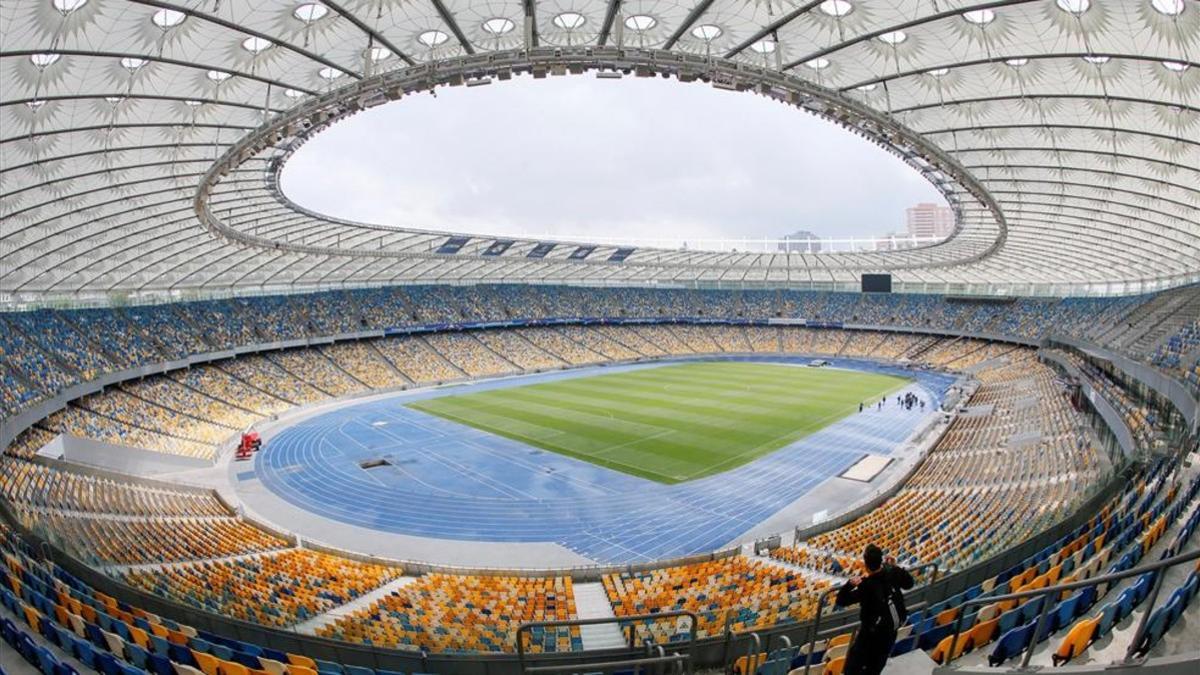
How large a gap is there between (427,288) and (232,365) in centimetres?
2476

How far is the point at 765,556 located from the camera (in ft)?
66.1

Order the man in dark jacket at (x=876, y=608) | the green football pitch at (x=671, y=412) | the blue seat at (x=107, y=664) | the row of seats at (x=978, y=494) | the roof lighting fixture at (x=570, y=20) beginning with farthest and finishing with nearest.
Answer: the green football pitch at (x=671, y=412), the roof lighting fixture at (x=570, y=20), the row of seats at (x=978, y=494), the blue seat at (x=107, y=664), the man in dark jacket at (x=876, y=608)

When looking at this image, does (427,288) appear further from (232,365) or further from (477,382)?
(232,365)

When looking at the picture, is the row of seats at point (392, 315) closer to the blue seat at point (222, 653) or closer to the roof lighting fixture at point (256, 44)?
the roof lighting fixture at point (256, 44)

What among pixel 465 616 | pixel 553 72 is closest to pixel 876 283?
pixel 553 72

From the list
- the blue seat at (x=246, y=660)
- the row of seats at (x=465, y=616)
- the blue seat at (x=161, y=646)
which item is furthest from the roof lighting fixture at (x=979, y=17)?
the blue seat at (x=161, y=646)

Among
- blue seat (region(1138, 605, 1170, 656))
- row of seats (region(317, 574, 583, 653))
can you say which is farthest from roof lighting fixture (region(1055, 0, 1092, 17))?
row of seats (region(317, 574, 583, 653))

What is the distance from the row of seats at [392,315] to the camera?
3706 centimetres

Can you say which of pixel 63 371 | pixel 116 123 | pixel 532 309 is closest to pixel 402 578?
pixel 116 123

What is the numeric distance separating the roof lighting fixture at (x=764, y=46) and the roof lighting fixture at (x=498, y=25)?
22.9 feet

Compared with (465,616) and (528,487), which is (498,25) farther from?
(528,487)

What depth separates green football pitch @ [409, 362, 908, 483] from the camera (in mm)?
34031

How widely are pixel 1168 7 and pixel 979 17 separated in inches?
153

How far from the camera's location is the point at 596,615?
53.7ft
